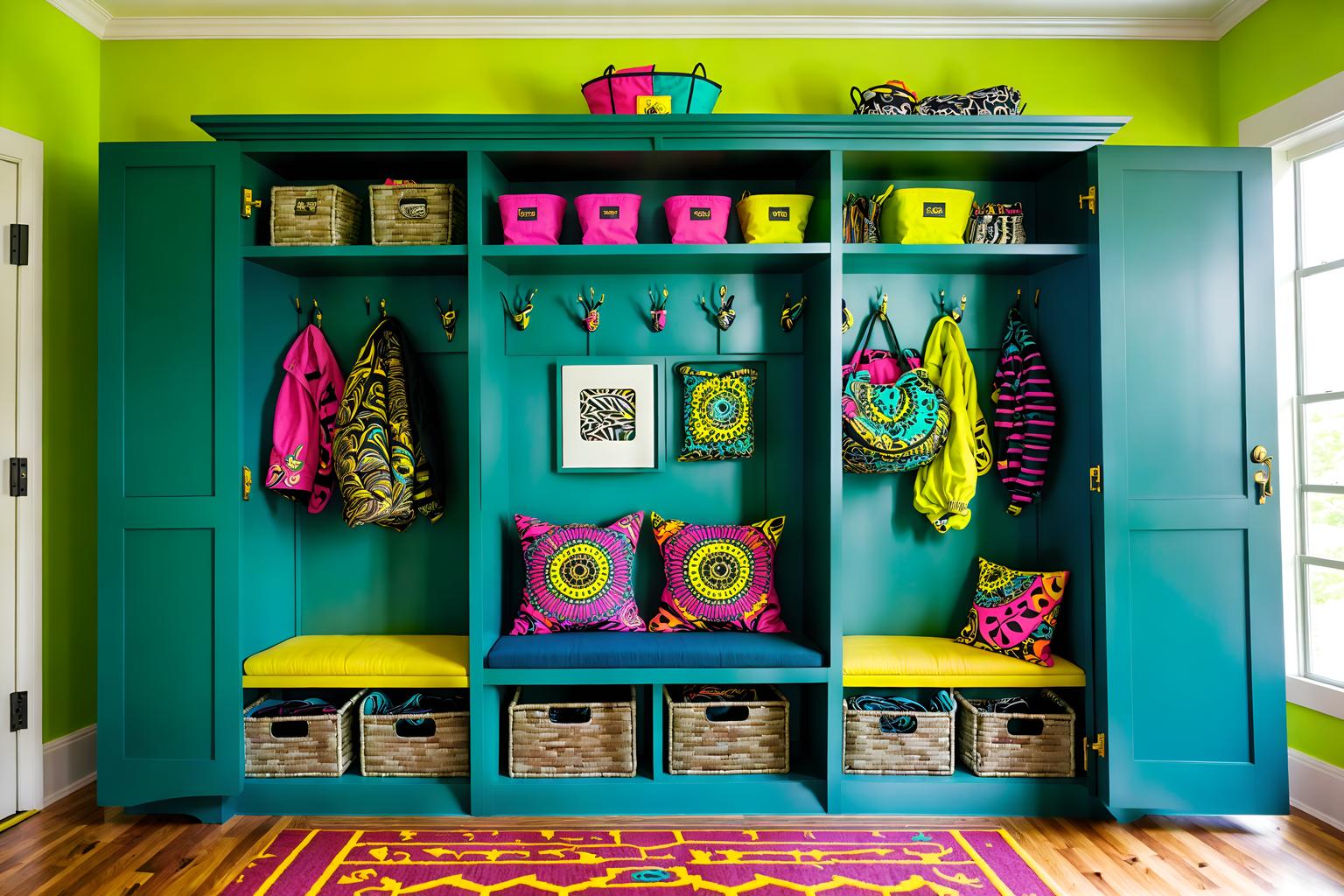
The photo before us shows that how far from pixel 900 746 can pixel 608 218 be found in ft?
6.63

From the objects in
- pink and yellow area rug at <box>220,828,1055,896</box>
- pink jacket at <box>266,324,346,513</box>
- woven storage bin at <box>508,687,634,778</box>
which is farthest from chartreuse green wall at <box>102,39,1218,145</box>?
pink and yellow area rug at <box>220,828,1055,896</box>

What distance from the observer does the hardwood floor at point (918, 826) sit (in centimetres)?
232

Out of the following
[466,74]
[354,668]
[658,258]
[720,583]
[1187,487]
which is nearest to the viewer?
[1187,487]

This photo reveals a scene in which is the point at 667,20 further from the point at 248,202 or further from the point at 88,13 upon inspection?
the point at 88,13

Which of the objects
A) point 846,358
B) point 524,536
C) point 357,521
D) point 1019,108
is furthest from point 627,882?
point 1019,108

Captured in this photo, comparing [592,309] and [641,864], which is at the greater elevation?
[592,309]

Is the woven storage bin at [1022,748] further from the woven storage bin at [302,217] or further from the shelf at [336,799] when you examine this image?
the woven storage bin at [302,217]

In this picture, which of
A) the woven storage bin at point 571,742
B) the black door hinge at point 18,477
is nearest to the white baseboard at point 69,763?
the black door hinge at point 18,477

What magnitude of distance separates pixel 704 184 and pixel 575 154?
551mm

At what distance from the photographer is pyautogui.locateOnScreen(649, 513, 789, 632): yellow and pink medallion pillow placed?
9.66 ft

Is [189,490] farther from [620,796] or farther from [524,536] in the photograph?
[620,796]

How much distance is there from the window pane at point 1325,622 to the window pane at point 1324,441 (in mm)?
313

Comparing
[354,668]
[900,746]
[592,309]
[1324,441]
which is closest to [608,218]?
[592,309]

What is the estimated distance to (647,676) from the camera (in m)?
2.68
